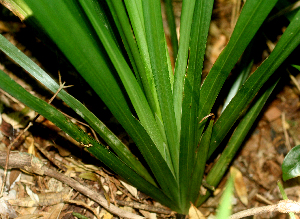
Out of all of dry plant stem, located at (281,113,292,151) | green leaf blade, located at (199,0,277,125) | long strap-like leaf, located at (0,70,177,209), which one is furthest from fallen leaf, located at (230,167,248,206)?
green leaf blade, located at (199,0,277,125)

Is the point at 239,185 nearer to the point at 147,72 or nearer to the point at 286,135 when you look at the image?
the point at 286,135

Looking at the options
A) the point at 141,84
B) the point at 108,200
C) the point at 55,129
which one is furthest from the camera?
the point at 55,129

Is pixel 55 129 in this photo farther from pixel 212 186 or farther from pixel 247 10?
pixel 247 10

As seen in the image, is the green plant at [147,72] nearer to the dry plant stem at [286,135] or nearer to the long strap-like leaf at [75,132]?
the long strap-like leaf at [75,132]

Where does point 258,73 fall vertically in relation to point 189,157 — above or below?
above

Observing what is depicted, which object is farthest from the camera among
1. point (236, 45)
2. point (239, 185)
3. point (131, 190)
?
point (239, 185)

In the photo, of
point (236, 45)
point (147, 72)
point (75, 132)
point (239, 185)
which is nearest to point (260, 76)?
point (236, 45)

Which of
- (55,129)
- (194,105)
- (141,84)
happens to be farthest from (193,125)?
(55,129)

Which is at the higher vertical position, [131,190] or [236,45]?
[236,45]
